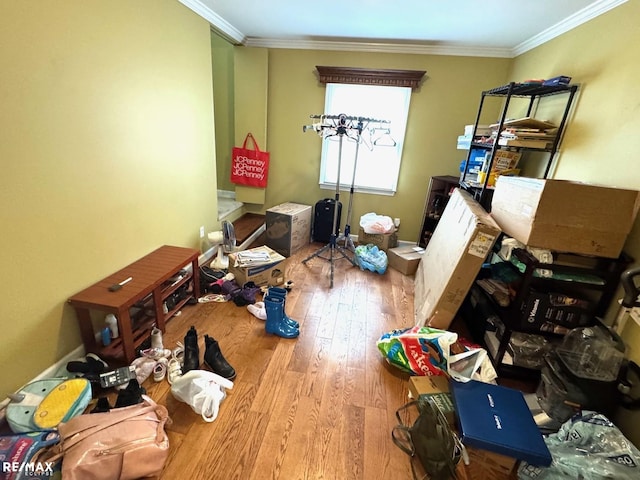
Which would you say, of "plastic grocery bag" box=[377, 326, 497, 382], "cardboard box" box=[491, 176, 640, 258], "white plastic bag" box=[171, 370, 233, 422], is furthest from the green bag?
"cardboard box" box=[491, 176, 640, 258]

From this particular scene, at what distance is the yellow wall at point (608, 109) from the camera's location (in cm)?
157

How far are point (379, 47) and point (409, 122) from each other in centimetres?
85

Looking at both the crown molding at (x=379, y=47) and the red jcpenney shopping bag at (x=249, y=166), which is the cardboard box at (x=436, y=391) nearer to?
the red jcpenney shopping bag at (x=249, y=166)

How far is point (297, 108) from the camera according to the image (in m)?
3.60

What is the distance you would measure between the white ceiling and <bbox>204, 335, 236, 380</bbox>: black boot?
2.59 metres

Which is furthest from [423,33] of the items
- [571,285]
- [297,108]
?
[571,285]

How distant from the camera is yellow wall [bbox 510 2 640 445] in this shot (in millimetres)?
1573

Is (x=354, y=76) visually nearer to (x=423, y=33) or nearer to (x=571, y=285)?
(x=423, y=33)

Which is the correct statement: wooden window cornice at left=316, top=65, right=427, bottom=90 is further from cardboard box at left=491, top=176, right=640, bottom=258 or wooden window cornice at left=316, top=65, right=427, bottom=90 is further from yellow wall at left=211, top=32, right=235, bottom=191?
cardboard box at left=491, top=176, right=640, bottom=258

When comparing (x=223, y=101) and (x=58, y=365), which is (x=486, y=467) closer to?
(x=58, y=365)

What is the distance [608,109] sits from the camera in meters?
1.79

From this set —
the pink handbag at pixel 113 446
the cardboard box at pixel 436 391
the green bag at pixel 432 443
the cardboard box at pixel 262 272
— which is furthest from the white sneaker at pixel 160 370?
the cardboard box at pixel 436 391

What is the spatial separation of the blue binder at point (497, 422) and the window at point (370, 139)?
242 cm

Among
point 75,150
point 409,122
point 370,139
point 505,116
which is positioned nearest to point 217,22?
point 370,139
